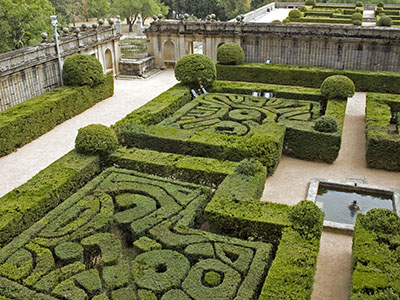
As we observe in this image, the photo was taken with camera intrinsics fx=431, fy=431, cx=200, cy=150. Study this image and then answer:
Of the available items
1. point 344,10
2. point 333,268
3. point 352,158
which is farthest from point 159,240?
point 344,10

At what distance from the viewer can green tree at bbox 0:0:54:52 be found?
29.3 m

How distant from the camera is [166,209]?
12.2 meters

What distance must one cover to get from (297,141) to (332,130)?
4.83 ft

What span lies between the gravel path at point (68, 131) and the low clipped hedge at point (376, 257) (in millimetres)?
11936

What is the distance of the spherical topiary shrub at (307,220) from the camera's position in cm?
1085

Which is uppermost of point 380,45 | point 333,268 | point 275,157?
point 380,45

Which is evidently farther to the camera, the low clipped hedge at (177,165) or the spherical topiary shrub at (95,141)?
the spherical topiary shrub at (95,141)

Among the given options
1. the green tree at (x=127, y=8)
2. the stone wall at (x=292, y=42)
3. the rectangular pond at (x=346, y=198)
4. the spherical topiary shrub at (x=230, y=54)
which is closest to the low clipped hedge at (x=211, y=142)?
the rectangular pond at (x=346, y=198)

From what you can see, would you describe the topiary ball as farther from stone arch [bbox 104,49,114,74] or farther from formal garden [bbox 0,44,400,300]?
stone arch [bbox 104,49,114,74]

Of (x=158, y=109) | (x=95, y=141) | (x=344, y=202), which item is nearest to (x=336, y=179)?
(x=344, y=202)

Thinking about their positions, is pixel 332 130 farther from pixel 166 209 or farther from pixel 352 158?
pixel 166 209

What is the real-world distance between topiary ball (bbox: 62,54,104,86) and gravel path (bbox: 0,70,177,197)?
1.65 m

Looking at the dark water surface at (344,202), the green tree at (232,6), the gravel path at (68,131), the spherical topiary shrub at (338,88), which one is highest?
the green tree at (232,6)

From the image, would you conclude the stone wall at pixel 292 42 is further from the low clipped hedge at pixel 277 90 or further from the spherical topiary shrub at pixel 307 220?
the spherical topiary shrub at pixel 307 220
